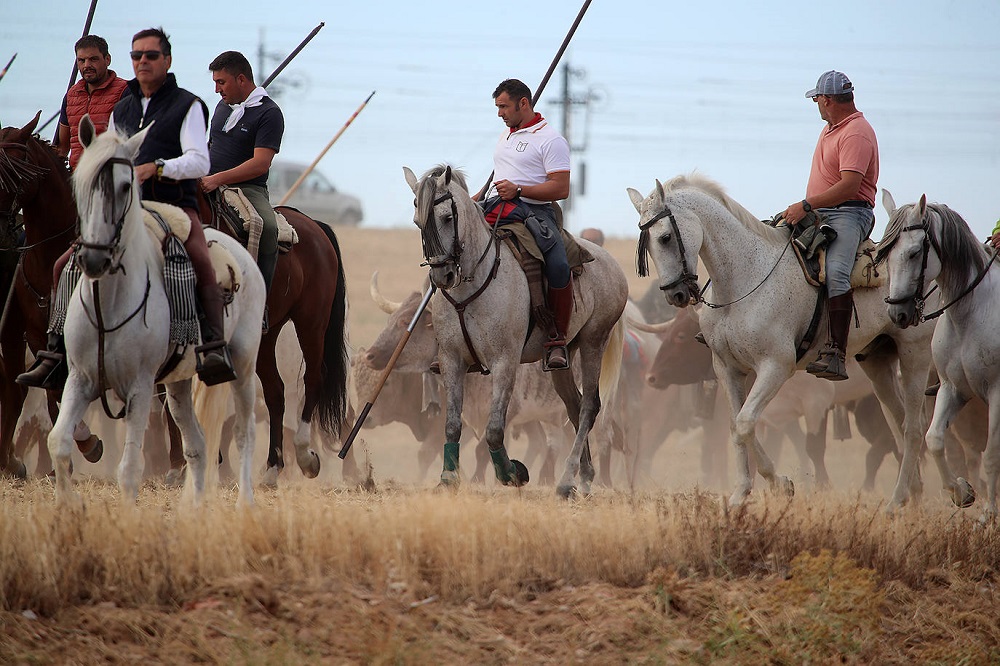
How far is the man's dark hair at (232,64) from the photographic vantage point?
9.61 m

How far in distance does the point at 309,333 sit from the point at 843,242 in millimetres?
4656

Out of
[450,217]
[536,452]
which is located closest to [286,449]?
[536,452]

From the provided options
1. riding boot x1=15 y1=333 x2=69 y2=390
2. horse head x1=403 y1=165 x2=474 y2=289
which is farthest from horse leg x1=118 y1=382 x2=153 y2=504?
horse head x1=403 y1=165 x2=474 y2=289

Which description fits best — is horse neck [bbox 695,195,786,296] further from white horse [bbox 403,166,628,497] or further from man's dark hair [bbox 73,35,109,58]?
man's dark hair [bbox 73,35,109,58]

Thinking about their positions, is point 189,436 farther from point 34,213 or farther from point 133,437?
point 34,213

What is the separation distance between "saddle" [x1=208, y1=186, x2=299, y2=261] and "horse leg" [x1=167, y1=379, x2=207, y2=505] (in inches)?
61.7

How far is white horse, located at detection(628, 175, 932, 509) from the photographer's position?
9227 millimetres

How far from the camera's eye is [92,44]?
922 centimetres

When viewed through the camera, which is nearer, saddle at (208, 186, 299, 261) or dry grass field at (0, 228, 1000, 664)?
dry grass field at (0, 228, 1000, 664)

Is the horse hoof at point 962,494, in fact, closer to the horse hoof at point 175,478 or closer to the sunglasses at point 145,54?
the horse hoof at point 175,478

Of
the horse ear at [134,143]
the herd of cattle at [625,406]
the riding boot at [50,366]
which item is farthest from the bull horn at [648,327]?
the horse ear at [134,143]

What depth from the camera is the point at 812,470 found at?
18.9 meters

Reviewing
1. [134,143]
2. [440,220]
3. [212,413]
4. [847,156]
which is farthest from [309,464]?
[847,156]

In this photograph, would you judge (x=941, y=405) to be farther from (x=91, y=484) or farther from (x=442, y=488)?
(x=91, y=484)
